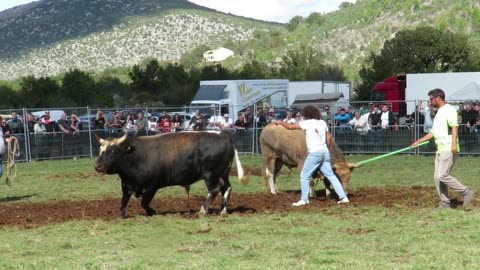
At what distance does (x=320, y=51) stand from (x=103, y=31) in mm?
41681

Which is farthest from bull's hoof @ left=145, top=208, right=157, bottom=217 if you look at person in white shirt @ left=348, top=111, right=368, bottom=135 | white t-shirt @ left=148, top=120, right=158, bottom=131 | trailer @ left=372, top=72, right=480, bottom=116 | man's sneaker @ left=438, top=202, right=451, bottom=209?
trailer @ left=372, top=72, right=480, bottom=116

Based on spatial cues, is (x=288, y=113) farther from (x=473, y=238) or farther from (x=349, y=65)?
(x=349, y=65)

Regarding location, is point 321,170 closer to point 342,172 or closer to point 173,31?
point 342,172

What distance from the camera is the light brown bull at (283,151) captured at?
16.4m

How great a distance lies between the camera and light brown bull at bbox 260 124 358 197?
53.7 ft

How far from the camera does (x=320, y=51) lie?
96.3 meters

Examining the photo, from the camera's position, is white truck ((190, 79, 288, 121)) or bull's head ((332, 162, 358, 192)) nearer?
bull's head ((332, 162, 358, 192))

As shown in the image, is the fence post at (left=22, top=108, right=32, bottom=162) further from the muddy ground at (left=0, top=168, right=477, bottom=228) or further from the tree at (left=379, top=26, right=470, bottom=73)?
the tree at (left=379, top=26, right=470, bottom=73)

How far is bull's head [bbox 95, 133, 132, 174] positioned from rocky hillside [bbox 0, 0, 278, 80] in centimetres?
9665

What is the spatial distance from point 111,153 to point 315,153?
139 inches

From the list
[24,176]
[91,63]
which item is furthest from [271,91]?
[91,63]

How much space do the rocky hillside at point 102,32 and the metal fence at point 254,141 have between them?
7962cm

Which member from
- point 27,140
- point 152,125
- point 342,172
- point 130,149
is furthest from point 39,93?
point 130,149

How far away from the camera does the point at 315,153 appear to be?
47.9 feet
